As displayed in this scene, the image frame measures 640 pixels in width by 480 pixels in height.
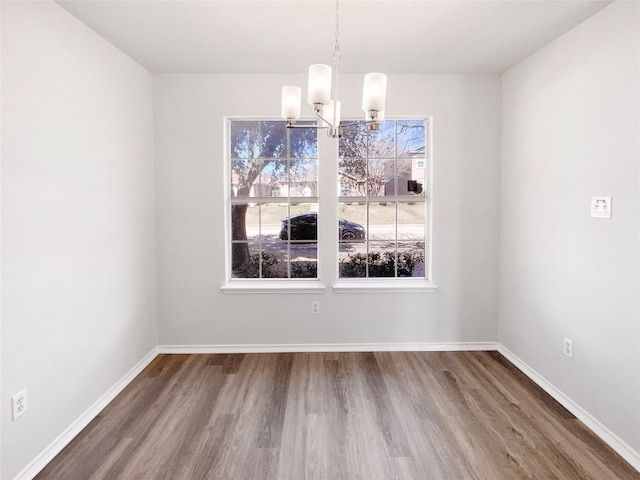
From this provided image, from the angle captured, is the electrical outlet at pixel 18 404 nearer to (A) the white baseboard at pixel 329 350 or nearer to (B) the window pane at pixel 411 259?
(A) the white baseboard at pixel 329 350

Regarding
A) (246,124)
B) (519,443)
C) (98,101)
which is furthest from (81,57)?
(519,443)

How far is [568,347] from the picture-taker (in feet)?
8.38

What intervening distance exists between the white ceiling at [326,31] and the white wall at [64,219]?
1.07 ft

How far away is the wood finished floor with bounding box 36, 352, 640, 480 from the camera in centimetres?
194

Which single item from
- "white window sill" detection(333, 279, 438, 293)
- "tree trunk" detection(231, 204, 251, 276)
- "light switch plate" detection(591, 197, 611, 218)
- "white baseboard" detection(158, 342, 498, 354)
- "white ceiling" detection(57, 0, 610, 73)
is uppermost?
"white ceiling" detection(57, 0, 610, 73)

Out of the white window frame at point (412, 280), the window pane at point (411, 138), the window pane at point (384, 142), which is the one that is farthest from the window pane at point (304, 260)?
the window pane at point (411, 138)

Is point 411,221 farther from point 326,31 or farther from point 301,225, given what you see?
point 326,31

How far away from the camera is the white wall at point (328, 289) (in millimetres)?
3322

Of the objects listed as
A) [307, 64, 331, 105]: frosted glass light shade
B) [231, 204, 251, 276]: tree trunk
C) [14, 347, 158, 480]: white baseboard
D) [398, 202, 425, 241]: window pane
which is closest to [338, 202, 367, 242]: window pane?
[398, 202, 425, 241]: window pane

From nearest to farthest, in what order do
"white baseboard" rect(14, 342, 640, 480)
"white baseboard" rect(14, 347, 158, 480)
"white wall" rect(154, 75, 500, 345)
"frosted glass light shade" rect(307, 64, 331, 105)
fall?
"frosted glass light shade" rect(307, 64, 331, 105) → "white baseboard" rect(14, 347, 158, 480) → "white baseboard" rect(14, 342, 640, 480) → "white wall" rect(154, 75, 500, 345)

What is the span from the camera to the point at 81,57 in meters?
2.35

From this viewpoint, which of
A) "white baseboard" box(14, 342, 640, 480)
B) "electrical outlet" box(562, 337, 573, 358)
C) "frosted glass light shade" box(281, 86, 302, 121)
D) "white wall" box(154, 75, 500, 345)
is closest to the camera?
"frosted glass light shade" box(281, 86, 302, 121)

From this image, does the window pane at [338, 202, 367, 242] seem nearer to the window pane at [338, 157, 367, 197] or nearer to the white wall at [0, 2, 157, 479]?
the window pane at [338, 157, 367, 197]

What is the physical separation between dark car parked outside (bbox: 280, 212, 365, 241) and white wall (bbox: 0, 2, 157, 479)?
1.28 metres
